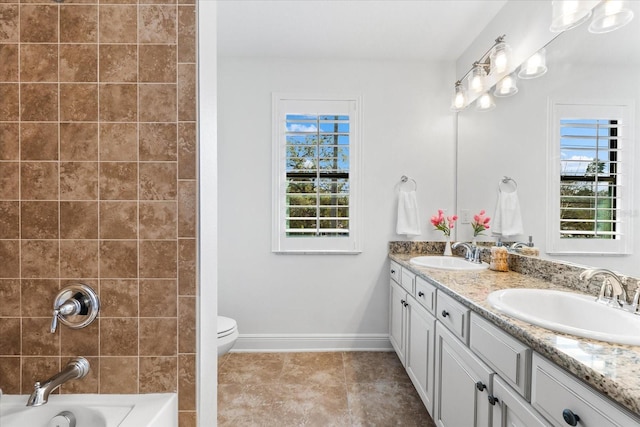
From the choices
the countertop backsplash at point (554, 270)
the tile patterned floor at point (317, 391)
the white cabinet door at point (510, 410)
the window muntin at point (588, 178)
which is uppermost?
the window muntin at point (588, 178)

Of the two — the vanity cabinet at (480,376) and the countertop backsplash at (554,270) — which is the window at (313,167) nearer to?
the vanity cabinet at (480,376)

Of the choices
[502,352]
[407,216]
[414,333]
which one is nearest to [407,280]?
[414,333]

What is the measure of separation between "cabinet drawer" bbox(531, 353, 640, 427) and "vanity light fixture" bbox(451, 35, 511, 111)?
1.84m

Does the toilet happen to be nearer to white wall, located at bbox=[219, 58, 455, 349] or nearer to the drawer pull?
white wall, located at bbox=[219, 58, 455, 349]

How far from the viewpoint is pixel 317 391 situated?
6.95 feet

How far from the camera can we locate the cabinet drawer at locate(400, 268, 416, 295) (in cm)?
208

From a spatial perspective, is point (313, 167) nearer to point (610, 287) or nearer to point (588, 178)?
point (588, 178)

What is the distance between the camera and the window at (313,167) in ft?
8.84

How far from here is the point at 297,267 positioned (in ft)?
8.99

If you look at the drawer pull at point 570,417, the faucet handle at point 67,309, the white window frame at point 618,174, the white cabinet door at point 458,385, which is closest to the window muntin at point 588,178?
the white window frame at point 618,174

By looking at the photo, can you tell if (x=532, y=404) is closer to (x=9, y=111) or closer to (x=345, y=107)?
(x=9, y=111)

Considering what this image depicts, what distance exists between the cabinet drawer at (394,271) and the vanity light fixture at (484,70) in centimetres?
136

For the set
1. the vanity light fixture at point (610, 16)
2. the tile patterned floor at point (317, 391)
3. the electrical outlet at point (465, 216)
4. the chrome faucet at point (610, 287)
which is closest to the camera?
the chrome faucet at point (610, 287)

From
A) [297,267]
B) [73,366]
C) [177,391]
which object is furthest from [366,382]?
[73,366]
